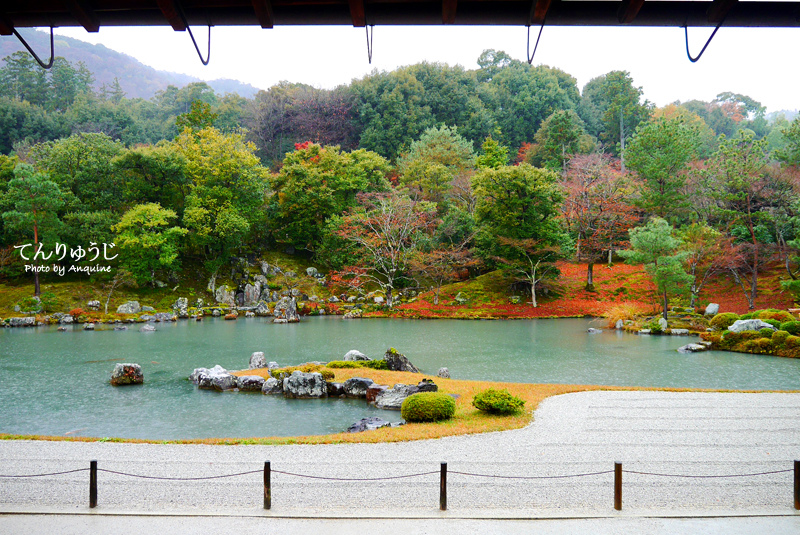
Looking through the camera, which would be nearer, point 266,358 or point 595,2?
point 595,2

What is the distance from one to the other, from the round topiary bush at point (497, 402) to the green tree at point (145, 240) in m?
29.4

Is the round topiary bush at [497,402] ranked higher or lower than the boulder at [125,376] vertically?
higher

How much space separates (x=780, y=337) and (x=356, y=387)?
52.6ft

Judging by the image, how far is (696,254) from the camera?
26.9 m

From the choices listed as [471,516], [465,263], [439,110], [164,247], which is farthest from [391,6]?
[439,110]

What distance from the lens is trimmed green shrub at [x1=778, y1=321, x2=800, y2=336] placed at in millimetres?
18500

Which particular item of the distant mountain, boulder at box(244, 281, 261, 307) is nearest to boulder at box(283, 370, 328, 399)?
boulder at box(244, 281, 261, 307)

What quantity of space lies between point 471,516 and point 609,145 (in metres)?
56.5

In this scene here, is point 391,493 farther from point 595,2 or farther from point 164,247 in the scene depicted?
point 164,247

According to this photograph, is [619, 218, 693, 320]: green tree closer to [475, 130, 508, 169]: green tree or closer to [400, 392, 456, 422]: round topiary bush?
[475, 130, 508, 169]: green tree

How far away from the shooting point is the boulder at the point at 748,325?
19.4 meters

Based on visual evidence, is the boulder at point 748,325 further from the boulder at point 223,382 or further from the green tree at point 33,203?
the green tree at point 33,203

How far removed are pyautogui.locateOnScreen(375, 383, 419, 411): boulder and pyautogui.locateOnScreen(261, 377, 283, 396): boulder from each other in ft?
9.89

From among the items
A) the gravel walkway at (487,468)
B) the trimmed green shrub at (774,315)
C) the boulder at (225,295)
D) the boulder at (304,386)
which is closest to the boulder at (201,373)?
the boulder at (304,386)
